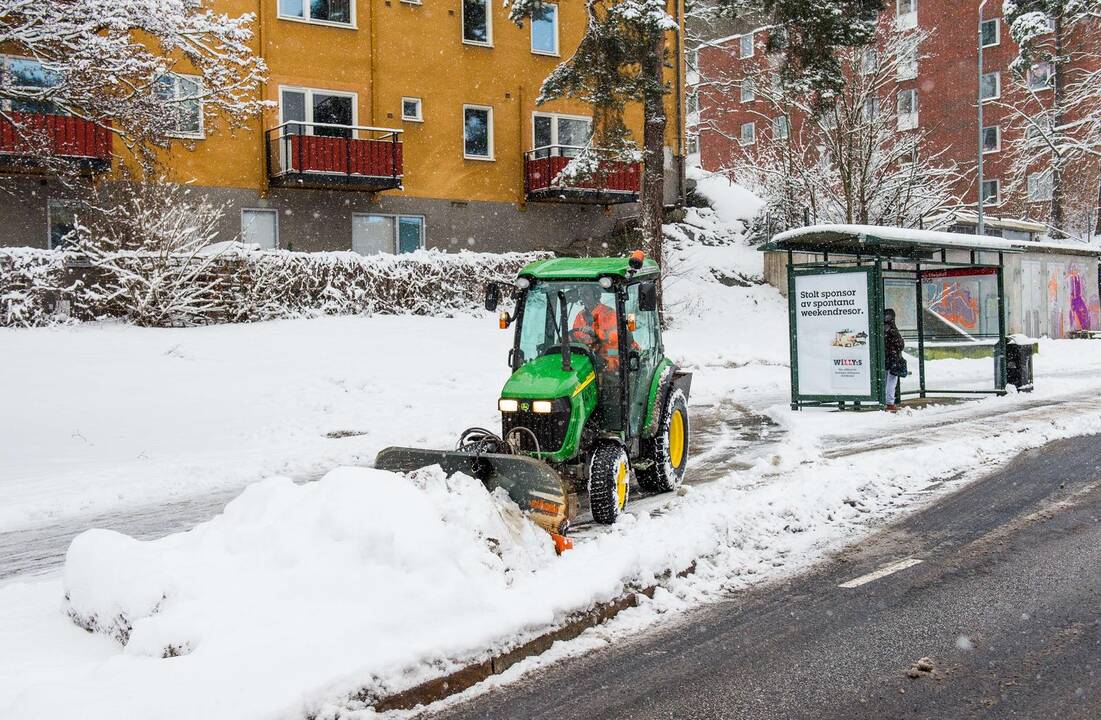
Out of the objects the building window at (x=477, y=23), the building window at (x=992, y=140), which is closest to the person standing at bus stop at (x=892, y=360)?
the building window at (x=477, y=23)

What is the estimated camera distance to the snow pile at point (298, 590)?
445 cm

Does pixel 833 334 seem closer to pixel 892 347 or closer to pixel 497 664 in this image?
pixel 892 347

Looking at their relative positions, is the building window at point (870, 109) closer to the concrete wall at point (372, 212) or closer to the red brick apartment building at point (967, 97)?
the concrete wall at point (372, 212)

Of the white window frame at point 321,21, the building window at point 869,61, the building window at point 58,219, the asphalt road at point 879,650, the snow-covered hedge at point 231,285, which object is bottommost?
the asphalt road at point 879,650

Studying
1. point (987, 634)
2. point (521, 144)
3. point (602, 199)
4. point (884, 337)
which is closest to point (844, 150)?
point (602, 199)

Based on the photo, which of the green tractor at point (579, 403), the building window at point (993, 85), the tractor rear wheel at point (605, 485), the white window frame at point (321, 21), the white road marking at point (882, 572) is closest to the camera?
the white road marking at point (882, 572)

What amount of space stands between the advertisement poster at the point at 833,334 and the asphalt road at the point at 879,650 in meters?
8.06

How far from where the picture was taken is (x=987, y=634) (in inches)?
207

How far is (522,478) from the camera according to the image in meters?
6.83

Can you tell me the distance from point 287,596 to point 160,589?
65 centimetres

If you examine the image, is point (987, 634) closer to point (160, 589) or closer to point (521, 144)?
point (160, 589)

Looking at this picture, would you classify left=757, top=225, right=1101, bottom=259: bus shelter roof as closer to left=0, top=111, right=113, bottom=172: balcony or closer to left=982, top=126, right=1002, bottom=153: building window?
left=0, top=111, right=113, bottom=172: balcony

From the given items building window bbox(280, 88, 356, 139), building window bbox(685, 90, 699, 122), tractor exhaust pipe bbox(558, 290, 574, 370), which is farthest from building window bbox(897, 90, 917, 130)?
tractor exhaust pipe bbox(558, 290, 574, 370)

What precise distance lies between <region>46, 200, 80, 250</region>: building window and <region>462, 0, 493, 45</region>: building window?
11.9 meters
